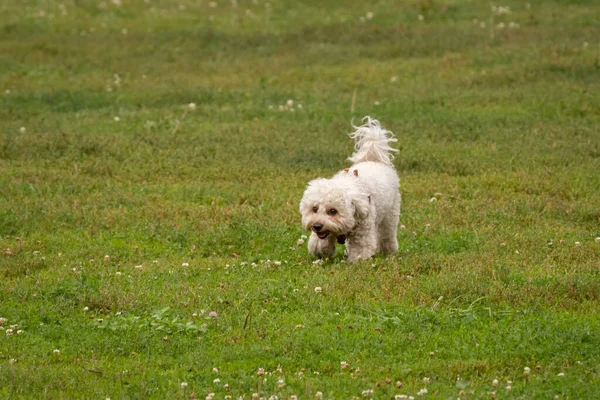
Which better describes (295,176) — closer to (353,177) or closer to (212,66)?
(353,177)

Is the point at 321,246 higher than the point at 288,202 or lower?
higher

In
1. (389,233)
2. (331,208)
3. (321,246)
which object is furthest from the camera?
A: (389,233)

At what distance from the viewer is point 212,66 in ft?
78.4

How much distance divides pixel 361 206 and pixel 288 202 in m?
3.16

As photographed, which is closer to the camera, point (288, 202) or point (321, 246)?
point (321, 246)

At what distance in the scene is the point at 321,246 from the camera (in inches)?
→ 455

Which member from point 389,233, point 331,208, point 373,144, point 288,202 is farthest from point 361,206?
point 288,202

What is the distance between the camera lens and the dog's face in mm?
10805

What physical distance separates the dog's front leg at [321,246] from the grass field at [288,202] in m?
0.17

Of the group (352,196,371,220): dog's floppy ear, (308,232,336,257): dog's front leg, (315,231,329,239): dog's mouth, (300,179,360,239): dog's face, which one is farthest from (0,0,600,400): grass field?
(352,196,371,220): dog's floppy ear

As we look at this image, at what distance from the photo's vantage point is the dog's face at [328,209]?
10805mm

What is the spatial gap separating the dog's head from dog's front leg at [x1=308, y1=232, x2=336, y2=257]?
1.56 feet

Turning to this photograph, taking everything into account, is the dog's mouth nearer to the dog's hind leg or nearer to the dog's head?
the dog's head

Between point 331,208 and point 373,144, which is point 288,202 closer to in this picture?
point 373,144
